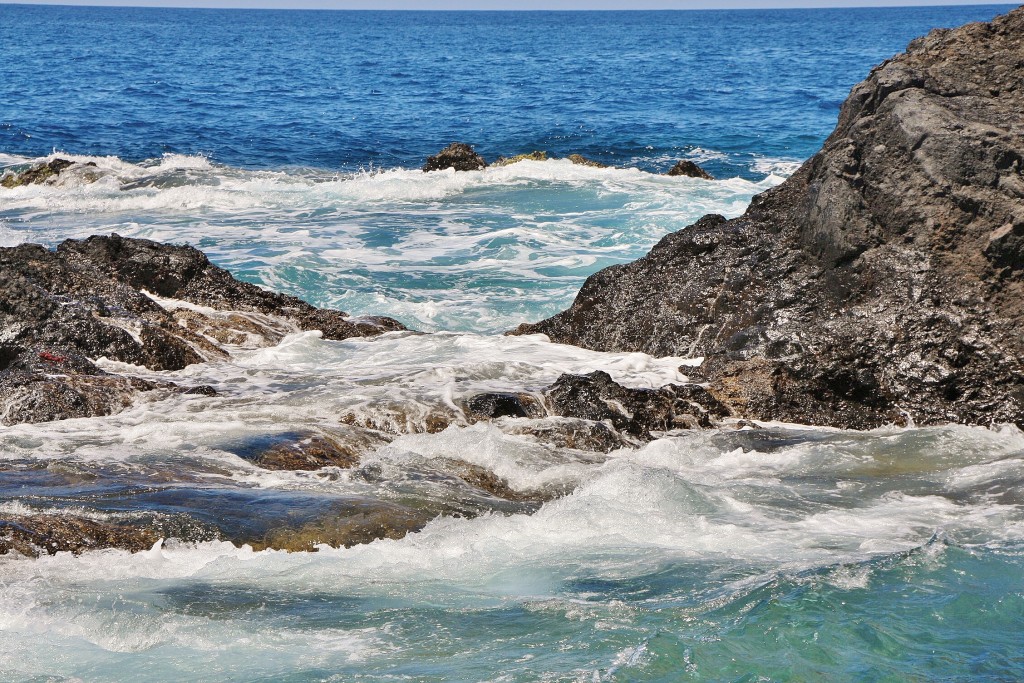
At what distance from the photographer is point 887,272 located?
7355 mm

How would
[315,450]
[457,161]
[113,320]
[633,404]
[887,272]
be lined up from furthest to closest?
[457,161] < [113,320] < [887,272] < [633,404] < [315,450]

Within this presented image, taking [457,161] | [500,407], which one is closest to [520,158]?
[457,161]

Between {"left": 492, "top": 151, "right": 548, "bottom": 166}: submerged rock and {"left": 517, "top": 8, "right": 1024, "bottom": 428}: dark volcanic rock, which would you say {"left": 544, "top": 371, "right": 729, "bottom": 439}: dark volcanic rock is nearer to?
{"left": 517, "top": 8, "right": 1024, "bottom": 428}: dark volcanic rock

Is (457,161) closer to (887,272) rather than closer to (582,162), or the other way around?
(582,162)

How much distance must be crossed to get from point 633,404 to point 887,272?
2.08 metres

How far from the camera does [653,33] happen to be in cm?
9225

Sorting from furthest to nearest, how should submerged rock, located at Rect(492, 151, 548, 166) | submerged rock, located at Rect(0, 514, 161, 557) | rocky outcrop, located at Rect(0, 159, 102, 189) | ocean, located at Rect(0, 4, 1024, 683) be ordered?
submerged rock, located at Rect(492, 151, 548, 166)
rocky outcrop, located at Rect(0, 159, 102, 189)
submerged rock, located at Rect(0, 514, 161, 557)
ocean, located at Rect(0, 4, 1024, 683)

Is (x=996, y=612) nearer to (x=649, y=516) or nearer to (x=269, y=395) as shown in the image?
(x=649, y=516)

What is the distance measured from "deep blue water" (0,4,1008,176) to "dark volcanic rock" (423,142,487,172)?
2606 millimetres

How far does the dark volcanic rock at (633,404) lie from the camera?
6977 millimetres

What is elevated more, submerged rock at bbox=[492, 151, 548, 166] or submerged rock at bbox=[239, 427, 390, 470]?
submerged rock at bbox=[492, 151, 548, 166]

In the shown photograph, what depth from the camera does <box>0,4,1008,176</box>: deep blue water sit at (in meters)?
27.3

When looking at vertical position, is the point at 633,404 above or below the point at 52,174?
below

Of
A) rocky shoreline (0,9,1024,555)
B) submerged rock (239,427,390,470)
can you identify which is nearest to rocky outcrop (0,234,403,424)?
rocky shoreline (0,9,1024,555)
